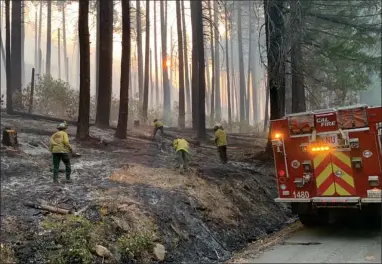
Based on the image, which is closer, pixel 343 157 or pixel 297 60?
pixel 343 157

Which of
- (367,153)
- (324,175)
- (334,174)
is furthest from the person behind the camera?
(324,175)

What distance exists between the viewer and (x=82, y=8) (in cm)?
1388

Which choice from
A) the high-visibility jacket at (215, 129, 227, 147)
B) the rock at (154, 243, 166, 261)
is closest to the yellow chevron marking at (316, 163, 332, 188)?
the rock at (154, 243, 166, 261)

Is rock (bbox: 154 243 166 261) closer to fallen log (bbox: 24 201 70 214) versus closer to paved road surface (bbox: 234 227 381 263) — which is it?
paved road surface (bbox: 234 227 381 263)

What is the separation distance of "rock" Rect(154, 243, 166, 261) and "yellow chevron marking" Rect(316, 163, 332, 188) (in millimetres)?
3322

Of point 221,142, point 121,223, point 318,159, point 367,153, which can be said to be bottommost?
point 121,223

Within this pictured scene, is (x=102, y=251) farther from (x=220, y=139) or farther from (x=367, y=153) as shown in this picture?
(x=220, y=139)

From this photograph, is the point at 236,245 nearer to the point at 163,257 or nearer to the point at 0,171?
the point at 163,257

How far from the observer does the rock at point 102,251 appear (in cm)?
615

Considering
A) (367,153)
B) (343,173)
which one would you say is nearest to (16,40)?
(343,173)

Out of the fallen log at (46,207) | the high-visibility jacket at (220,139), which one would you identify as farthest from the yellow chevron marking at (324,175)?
the high-visibility jacket at (220,139)

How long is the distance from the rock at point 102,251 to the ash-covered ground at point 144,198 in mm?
185

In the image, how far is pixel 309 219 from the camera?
874 cm

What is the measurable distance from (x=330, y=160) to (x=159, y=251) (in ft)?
12.1
